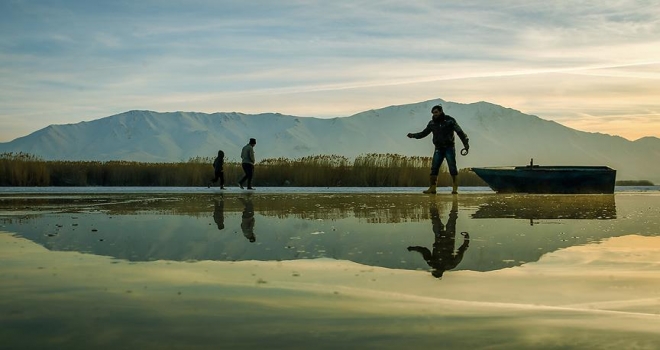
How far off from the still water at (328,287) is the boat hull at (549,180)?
1334 centimetres

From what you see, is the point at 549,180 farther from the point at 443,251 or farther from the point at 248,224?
the point at 443,251

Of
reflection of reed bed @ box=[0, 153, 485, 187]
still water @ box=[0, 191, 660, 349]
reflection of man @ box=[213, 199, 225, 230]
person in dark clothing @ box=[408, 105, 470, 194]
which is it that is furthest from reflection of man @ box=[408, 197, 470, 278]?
reflection of reed bed @ box=[0, 153, 485, 187]

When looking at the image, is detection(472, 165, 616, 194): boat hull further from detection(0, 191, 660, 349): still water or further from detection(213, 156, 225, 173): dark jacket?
detection(0, 191, 660, 349): still water

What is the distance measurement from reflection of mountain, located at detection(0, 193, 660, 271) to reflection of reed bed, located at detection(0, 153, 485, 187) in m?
17.3

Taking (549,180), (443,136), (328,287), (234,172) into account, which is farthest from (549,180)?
(328,287)

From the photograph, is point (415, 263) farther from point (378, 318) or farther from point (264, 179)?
point (264, 179)

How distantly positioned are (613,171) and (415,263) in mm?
18307

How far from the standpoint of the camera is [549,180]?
21828 millimetres

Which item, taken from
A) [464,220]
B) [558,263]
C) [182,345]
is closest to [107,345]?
[182,345]

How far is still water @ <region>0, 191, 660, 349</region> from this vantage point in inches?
120

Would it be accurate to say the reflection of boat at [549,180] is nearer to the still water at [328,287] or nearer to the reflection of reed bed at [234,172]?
the reflection of reed bed at [234,172]

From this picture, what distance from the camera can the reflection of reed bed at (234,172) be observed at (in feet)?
94.6

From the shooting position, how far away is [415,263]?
17.4 ft

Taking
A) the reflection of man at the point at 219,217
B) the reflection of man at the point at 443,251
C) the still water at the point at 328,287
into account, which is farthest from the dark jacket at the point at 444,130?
the still water at the point at 328,287
